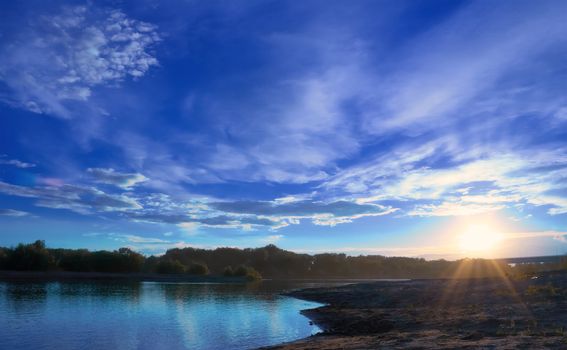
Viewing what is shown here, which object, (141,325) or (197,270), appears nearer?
(141,325)

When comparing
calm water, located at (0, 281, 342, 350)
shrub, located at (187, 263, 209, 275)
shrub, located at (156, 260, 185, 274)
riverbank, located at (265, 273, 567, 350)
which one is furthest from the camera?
shrub, located at (187, 263, 209, 275)

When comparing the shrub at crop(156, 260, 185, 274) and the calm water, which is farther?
the shrub at crop(156, 260, 185, 274)

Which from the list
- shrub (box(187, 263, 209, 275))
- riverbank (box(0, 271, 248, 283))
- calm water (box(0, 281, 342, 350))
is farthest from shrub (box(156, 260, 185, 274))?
calm water (box(0, 281, 342, 350))

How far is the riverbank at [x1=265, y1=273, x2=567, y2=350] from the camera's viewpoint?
22141 millimetres

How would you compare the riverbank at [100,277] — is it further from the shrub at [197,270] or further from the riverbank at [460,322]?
the riverbank at [460,322]

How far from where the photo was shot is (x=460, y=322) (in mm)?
31016

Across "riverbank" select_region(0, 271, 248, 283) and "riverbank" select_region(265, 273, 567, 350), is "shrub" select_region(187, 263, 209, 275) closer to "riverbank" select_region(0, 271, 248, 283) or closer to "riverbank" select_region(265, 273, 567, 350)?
"riverbank" select_region(0, 271, 248, 283)

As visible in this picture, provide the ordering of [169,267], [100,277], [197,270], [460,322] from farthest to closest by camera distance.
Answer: [197,270] → [169,267] → [100,277] → [460,322]


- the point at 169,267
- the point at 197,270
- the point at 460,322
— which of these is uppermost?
the point at 169,267

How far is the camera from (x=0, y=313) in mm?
46344

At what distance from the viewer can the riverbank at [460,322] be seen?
22141 millimetres

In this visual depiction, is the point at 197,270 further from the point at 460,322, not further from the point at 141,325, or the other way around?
the point at 460,322

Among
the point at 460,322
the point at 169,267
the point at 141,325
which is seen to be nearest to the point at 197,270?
the point at 169,267

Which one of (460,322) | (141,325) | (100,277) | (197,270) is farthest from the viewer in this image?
(197,270)
